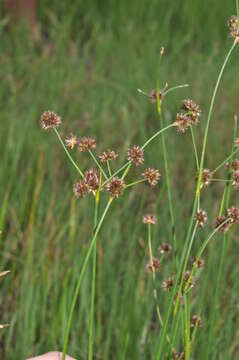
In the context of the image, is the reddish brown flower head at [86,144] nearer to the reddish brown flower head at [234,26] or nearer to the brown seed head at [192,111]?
the brown seed head at [192,111]

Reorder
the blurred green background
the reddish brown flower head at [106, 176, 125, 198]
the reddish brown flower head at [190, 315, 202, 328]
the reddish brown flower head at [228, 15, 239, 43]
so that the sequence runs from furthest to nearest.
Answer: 1. the blurred green background
2. the reddish brown flower head at [190, 315, 202, 328]
3. the reddish brown flower head at [228, 15, 239, 43]
4. the reddish brown flower head at [106, 176, 125, 198]

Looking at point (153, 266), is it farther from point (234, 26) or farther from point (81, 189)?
point (234, 26)

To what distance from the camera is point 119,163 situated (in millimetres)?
2814

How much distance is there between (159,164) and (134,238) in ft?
2.72

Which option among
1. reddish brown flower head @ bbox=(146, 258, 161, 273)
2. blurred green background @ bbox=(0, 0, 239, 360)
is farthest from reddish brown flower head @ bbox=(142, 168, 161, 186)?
blurred green background @ bbox=(0, 0, 239, 360)

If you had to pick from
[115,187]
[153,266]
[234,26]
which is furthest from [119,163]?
[115,187]

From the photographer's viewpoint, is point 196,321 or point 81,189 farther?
point 196,321

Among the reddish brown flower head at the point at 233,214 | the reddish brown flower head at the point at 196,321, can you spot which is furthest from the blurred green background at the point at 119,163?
the reddish brown flower head at the point at 233,214

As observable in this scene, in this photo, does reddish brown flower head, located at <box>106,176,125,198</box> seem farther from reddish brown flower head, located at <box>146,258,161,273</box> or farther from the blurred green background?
the blurred green background

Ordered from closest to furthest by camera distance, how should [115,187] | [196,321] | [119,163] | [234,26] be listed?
1. [115,187]
2. [234,26]
3. [196,321]
4. [119,163]

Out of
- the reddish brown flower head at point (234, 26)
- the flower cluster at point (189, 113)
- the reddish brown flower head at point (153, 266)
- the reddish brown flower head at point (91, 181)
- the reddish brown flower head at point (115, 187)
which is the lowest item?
the reddish brown flower head at point (153, 266)

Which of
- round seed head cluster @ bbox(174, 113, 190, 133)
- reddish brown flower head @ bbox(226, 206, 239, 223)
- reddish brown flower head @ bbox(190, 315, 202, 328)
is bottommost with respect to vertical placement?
reddish brown flower head @ bbox(190, 315, 202, 328)

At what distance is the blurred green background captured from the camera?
75.0 inches

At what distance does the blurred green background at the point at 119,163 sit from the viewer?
6.25 ft
